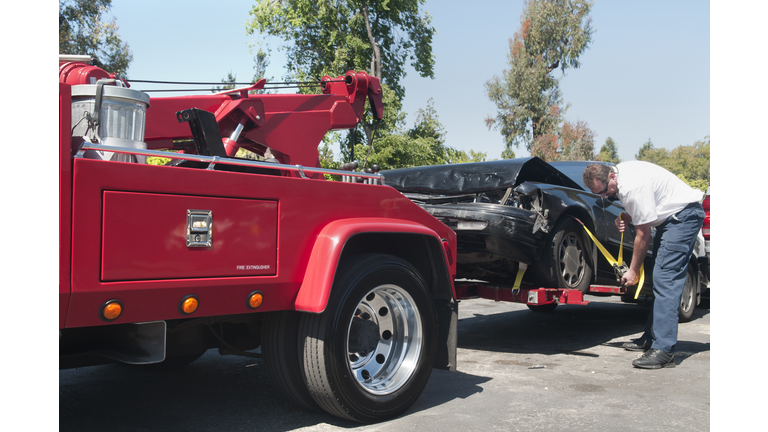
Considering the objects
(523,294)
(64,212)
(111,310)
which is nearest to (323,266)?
(111,310)

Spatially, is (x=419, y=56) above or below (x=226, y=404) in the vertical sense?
above

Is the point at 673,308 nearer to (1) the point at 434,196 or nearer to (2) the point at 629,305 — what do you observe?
(1) the point at 434,196

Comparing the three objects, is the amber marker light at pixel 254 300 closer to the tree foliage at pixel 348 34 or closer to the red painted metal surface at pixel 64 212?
the red painted metal surface at pixel 64 212

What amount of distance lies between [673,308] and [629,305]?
15.7ft

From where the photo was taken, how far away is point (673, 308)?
4.95 m

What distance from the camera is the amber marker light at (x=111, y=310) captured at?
7.72 feet

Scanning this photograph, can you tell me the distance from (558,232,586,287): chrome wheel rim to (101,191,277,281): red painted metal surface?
10.9 ft

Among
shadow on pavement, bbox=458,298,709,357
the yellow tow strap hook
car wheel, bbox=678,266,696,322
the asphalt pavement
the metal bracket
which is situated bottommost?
shadow on pavement, bbox=458,298,709,357

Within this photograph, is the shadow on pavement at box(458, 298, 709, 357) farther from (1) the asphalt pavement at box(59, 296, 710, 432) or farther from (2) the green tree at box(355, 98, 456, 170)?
(2) the green tree at box(355, 98, 456, 170)

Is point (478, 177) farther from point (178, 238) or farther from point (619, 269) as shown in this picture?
point (178, 238)

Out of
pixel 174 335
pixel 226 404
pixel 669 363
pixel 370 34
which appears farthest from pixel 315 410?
pixel 370 34

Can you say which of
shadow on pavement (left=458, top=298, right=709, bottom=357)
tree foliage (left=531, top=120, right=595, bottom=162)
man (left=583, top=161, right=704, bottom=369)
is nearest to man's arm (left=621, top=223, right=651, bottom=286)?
man (left=583, top=161, right=704, bottom=369)

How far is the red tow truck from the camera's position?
7.67ft

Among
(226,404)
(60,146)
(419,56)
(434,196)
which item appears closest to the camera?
(60,146)
